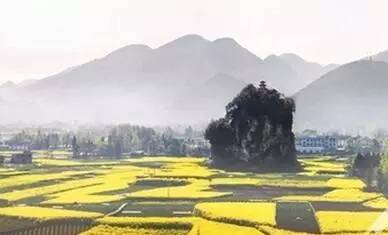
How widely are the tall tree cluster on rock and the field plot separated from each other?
4.06 metres

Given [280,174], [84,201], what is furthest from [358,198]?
[280,174]

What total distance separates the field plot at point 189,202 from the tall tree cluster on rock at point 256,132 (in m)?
4.06

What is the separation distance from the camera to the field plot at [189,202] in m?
25.6

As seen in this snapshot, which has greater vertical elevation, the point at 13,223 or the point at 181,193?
the point at 181,193

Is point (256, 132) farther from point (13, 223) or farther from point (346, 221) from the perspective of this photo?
point (13, 223)

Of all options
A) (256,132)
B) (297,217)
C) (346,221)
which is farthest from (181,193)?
(256,132)

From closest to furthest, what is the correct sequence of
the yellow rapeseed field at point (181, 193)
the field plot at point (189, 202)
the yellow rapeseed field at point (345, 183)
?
the field plot at point (189, 202)
the yellow rapeseed field at point (181, 193)
the yellow rapeseed field at point (345, 183)

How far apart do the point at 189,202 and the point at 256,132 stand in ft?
80.9

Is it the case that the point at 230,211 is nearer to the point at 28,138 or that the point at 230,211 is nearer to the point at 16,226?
the point at 16,226

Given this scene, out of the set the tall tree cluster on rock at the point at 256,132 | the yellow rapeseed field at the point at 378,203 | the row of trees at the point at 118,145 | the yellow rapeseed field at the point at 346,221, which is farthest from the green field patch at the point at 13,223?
the row of trees at the point at 118,145

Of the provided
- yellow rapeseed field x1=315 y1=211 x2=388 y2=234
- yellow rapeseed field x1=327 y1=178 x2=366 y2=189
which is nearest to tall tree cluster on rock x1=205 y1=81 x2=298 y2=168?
yellow rapeseed field x1=327 y1=178 x2=366 y2=189

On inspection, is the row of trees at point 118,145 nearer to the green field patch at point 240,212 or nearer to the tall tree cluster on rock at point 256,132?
the tall tree cluster on rock at point 256,132

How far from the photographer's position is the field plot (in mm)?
25625

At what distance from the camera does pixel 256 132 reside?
56.9m
